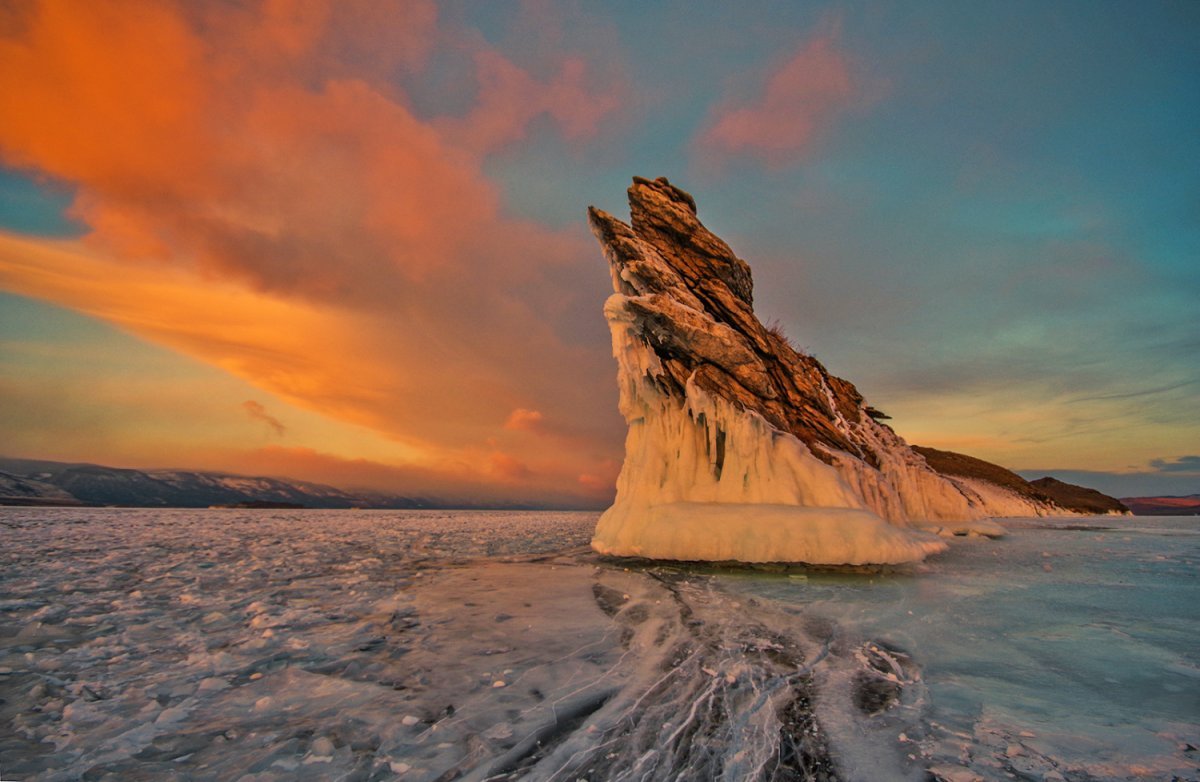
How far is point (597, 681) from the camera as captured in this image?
5.13 m

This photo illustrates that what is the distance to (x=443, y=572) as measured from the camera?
42.6ft

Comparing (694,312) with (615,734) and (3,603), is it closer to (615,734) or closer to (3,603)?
(615,734)

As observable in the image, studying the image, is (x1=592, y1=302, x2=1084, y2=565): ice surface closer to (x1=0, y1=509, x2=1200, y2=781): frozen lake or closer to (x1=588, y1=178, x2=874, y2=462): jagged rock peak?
(x1=588, y1=178, x2=874, y2=462): jagged rock peak

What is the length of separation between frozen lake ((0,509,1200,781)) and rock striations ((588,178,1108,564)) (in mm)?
3165

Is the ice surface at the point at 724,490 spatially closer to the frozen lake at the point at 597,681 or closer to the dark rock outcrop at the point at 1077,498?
the frozen lake at the point at 597,681

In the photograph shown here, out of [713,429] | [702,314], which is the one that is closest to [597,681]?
[713,429]

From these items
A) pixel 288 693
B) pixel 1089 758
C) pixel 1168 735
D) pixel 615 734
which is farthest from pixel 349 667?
pixel 1168 735

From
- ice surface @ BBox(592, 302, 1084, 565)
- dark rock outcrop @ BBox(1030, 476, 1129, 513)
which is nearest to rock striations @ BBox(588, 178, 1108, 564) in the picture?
ice surface @ BBox(592, 302, 1084, 565)

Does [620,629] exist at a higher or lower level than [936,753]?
lower

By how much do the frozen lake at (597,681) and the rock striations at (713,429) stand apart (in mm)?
3165

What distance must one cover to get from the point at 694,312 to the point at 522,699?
1432 centimetres

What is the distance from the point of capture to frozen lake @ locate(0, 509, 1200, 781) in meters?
3.53

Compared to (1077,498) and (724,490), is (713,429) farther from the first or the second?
(1077,498)

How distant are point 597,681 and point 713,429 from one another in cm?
1217
